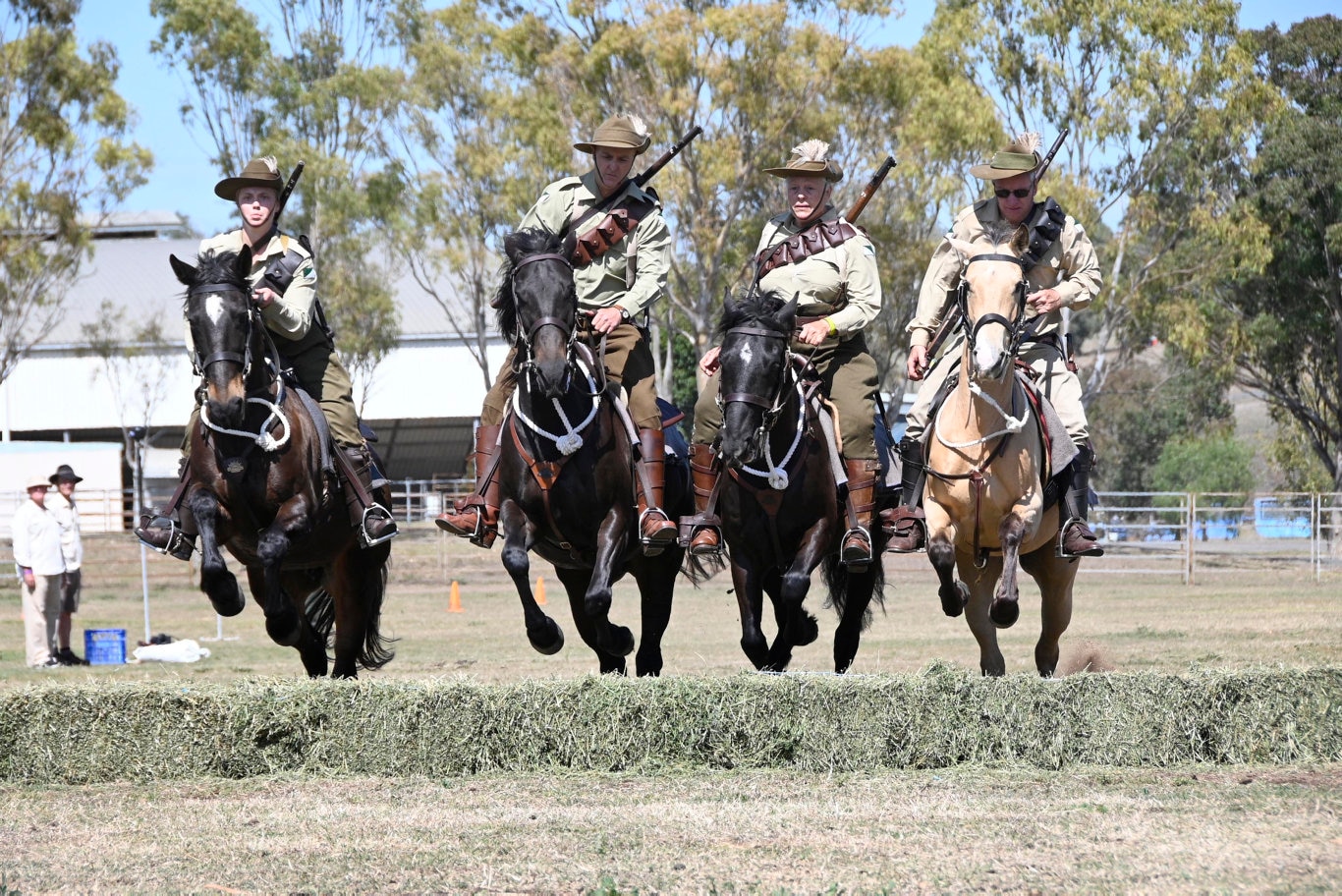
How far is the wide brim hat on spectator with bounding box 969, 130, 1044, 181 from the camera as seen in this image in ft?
35.4

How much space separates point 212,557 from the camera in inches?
382

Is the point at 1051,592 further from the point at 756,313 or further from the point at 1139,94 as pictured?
the point at 1139,94

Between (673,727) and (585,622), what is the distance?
2.64 metres

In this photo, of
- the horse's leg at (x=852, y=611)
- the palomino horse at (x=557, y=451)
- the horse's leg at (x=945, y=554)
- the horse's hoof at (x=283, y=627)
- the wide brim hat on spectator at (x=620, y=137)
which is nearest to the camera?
the palomino horse at (x=557, y=451)

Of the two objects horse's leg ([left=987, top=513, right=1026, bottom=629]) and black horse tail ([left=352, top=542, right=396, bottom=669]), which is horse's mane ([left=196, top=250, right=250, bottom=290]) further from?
horse's leg ([left=987, top=513, right=1026, bottom=629])

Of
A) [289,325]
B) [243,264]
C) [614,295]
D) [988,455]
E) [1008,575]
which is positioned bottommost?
[1008,575]

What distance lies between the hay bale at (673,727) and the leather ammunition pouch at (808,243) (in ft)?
11.8

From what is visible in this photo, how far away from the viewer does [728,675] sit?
29.0ft

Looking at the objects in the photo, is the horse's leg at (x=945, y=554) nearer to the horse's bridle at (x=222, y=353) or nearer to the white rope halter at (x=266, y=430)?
the white rope halter at (x=266, y=430)

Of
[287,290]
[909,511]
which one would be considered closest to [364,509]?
[287,290]

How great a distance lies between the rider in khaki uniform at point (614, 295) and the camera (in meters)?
10.2

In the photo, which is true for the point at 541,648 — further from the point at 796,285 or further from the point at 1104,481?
the point at 1104,481

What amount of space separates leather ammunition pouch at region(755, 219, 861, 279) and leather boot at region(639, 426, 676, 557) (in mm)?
1516

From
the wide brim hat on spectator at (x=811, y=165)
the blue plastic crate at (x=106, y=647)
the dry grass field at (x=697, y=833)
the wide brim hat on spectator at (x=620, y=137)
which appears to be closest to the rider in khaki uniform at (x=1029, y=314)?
the wide brim hat on spectator at (x=811, y=165)
